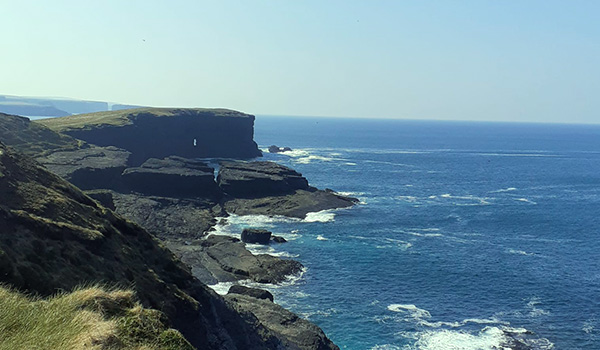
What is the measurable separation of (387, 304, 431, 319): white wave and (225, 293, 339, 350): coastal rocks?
1284 cm

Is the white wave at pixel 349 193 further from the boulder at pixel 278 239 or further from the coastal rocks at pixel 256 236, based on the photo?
the coastal rocks at pixel 256 236

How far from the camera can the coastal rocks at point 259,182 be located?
387ft

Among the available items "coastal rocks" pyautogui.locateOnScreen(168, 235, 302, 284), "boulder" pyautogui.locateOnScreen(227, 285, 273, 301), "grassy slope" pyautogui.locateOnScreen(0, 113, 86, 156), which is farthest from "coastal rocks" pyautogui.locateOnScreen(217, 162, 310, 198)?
"boulder" pyautogui.locateOnScreen(227, 285, 273, 301)

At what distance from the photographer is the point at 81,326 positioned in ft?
46.5

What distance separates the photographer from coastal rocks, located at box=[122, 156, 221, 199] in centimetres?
A: 11081

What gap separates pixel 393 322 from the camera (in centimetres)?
5425

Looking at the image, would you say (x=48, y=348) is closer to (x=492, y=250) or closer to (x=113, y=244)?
(x=113, y=244)

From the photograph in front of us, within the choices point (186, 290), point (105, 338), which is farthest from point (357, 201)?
point (105, 338)

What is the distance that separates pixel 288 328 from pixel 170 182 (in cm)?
7302

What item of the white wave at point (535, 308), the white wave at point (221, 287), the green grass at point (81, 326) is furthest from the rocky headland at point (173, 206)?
the white wave at point (535, 308)

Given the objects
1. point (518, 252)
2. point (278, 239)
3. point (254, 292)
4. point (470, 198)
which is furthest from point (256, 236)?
point (470, 198)

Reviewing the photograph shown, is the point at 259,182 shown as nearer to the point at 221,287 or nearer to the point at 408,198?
the point at 408,198

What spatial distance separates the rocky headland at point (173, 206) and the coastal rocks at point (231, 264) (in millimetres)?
159

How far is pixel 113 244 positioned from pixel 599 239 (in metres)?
85.8
